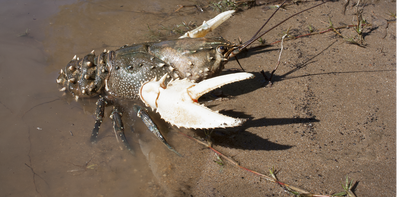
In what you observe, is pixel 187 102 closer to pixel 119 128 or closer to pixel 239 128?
pixel 239 128

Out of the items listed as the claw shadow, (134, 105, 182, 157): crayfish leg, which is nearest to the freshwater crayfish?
(134, 105, 182, 157): crayfish leg

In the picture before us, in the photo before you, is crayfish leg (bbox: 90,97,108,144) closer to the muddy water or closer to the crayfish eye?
Answer: the muddy water

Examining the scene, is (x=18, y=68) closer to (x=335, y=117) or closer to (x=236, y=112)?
(x=236, y=112)

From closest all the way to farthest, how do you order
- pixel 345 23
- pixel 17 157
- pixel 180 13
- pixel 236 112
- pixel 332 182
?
pixel 332 182
pixel 17 157
pixel 236 112
pixel 345 23
pixel 180 13

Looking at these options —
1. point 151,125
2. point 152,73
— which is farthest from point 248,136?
point 152,73

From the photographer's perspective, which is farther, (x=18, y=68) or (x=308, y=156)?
(x=18, y=68)

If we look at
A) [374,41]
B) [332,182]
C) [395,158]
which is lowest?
[332,182]

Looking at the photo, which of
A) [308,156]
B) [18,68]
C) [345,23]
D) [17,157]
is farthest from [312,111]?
[18,68]
